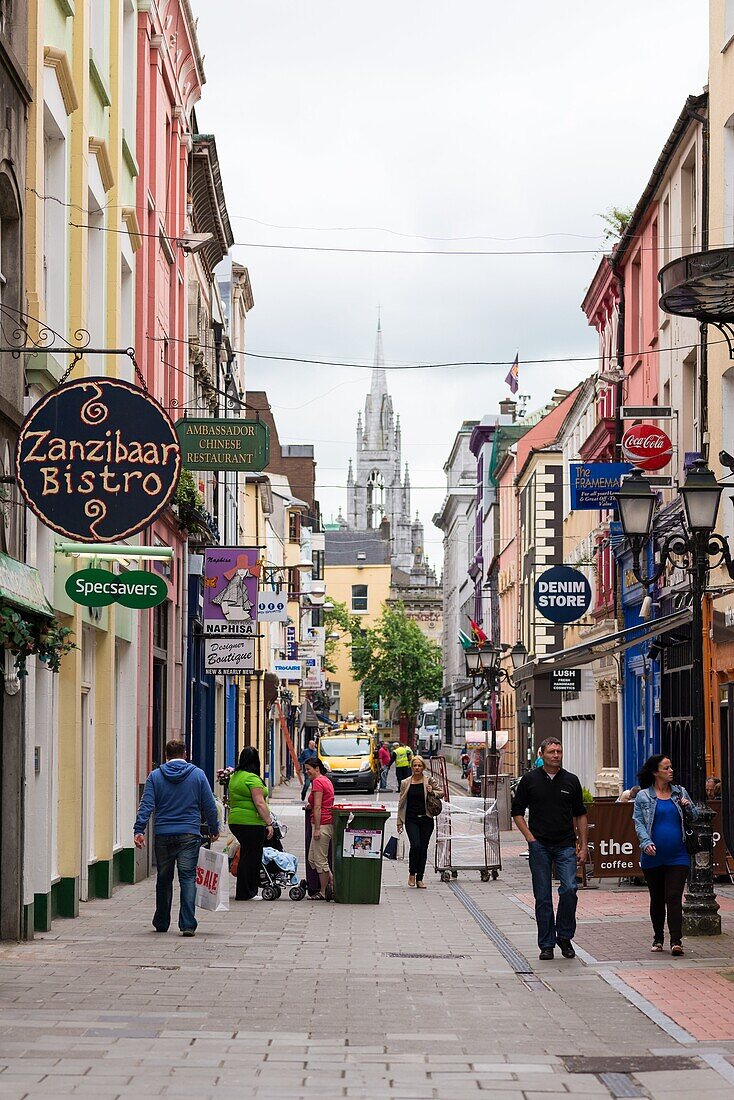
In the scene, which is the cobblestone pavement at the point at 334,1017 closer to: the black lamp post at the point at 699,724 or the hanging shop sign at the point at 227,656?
the black lamp post at the point at 699,724

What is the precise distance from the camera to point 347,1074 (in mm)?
9000

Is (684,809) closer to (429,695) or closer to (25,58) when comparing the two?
(25,58)

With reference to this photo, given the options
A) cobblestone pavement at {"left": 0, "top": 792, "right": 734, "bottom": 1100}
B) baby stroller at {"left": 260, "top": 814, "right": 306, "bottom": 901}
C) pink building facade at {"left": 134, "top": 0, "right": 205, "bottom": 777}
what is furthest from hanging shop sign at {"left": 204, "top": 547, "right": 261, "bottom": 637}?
cobblestone pavement at {"left": 0, "top": 792, "right": 734, "bottom": 1100}

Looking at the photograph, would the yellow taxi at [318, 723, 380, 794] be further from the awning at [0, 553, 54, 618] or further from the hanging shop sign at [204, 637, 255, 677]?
the awning at [0, 553, 54, 618]

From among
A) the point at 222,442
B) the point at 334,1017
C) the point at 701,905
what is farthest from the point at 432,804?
the point at 334,1017

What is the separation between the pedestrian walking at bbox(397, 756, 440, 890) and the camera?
2345 centimetres

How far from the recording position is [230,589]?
30.9 metres

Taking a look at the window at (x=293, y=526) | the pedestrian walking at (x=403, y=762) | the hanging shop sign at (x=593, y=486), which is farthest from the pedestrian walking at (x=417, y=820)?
the window at (x=293, y=526)

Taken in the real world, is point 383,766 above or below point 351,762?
below

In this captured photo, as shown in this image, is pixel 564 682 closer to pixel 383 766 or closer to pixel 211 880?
pixel 211 880

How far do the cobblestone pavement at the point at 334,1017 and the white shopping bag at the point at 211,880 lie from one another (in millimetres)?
320

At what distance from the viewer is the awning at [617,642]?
85.0 ft

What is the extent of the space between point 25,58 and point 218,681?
27.5 meters

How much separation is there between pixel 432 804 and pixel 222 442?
5.74 m
